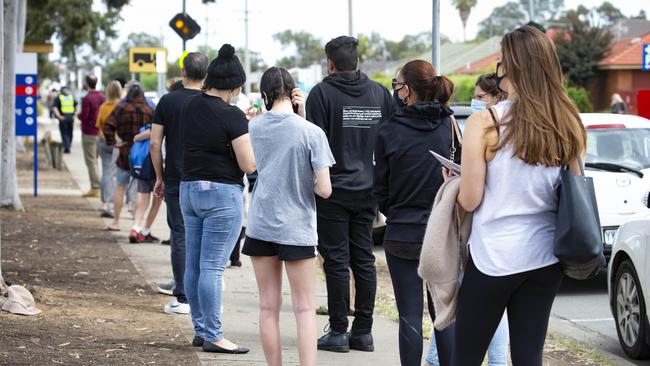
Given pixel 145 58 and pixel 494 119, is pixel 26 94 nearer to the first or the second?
pixel 145 58

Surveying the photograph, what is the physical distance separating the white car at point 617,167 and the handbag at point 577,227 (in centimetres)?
656

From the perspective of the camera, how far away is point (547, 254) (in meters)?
4.27

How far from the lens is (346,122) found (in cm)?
752

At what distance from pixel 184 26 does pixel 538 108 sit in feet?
58.4

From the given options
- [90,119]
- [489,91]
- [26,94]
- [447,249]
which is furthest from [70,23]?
[447,249]

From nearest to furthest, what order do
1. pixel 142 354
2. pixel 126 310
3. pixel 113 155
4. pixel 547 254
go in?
pixel 547 254 < pixel 142 354 < pixel 126 310 < pixel 113 155

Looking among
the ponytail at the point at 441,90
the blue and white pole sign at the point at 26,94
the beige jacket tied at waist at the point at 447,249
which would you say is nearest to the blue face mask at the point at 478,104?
the ponytail at the point at 441,90

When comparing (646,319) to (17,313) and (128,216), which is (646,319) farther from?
(128,216)

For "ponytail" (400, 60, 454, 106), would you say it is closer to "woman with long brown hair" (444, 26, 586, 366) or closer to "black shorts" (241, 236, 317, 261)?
"black shorts" (241, 236, 317, 261)

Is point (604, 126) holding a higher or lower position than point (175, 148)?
higher

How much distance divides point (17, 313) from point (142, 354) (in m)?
1.57

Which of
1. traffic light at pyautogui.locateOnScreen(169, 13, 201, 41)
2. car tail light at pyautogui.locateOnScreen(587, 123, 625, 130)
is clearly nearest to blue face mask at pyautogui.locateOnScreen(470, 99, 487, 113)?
car tail light at pyautogui.locateOnScreen(587, 123, 625, 130)

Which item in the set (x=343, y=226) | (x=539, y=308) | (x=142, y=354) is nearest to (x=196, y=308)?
(x=142, y=354)

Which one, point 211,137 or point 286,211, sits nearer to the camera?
point 286,211
